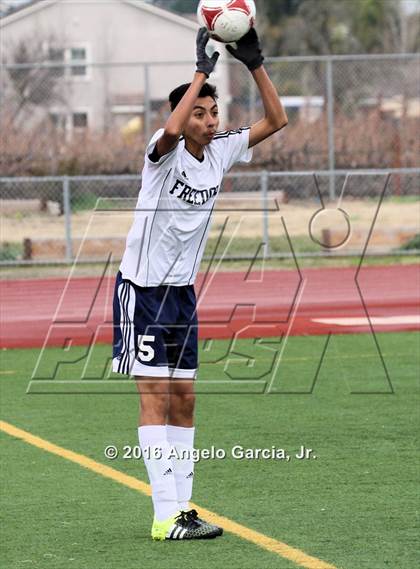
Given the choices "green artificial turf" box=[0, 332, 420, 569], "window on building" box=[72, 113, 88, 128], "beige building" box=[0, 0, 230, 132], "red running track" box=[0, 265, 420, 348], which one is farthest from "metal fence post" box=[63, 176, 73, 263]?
"window on building" box=[72, 113, 88, 128]

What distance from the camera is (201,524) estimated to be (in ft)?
20.6

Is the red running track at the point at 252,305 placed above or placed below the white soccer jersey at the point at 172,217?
below

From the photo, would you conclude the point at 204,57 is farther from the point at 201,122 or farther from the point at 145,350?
the point at 145,350

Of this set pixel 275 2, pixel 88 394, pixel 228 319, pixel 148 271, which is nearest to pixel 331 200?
pixel 228 319

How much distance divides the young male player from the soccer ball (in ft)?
0.38

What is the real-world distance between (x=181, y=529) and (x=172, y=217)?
1425 mm

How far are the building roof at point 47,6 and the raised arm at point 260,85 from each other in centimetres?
2449

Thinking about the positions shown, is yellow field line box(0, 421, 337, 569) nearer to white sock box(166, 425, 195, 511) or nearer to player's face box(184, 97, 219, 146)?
white sock box(166, 425, 195, 511)

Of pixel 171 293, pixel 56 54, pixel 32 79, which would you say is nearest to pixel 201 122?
pixel 171 293

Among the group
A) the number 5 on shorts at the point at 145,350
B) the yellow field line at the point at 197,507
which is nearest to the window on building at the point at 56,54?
the yellow field line at the point at 197,507

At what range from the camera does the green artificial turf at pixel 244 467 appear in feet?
19.9

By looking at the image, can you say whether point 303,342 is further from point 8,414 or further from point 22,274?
point 22,274

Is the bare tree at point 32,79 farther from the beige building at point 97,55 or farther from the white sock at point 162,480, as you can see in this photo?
the white sock at point 162,480

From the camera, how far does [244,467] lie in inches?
311
